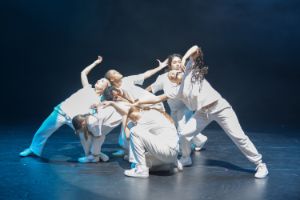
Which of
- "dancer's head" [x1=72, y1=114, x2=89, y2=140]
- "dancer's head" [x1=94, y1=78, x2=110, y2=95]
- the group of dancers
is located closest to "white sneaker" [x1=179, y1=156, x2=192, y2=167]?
the group of dancers

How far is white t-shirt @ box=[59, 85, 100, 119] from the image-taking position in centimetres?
461

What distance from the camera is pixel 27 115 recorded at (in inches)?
281

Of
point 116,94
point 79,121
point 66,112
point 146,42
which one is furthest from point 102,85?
point 146,42

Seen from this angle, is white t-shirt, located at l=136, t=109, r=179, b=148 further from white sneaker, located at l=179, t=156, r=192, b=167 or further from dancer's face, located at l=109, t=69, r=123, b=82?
dancer's face, located at l=109, t=69, r=123, b=82

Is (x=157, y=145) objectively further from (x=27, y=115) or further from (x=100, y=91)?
(x=27, y=115)

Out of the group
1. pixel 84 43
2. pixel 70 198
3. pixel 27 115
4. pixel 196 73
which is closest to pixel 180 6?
pixel 84 43

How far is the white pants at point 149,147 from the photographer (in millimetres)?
3859

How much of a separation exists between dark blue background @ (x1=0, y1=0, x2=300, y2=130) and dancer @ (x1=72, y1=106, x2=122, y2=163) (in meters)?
3.49

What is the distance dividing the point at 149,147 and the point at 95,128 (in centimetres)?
73

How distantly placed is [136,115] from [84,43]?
449 centimetres

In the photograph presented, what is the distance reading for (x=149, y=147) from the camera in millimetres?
3879

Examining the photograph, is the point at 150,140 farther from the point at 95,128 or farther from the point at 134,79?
the point at 134,79

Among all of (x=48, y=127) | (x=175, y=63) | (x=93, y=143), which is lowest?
(x=93, y=143)

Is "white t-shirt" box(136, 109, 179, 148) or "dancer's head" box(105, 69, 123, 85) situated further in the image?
"dancer's head" box(105, 69, 123, 85)
